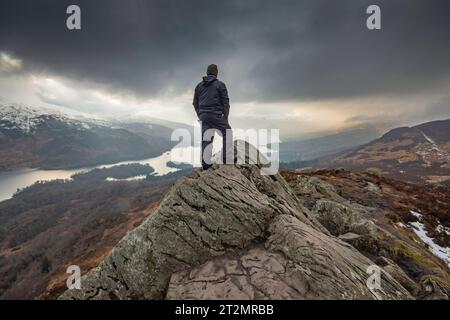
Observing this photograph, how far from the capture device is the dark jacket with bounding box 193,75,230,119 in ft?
38.2

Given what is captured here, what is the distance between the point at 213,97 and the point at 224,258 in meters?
7.26

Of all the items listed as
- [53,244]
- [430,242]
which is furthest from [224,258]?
[53,244]

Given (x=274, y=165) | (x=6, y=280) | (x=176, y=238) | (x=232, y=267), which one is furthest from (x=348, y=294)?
(x=6, y=280)

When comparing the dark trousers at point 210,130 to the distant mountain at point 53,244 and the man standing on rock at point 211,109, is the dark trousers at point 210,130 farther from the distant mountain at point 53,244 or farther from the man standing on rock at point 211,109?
the distant mountain at point 53,244

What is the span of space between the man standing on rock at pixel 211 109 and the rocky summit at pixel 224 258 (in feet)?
5.67

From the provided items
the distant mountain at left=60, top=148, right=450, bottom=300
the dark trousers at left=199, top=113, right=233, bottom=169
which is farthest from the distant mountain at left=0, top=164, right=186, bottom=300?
the dark trousers at left=199, top=113, right=233, bottom=169

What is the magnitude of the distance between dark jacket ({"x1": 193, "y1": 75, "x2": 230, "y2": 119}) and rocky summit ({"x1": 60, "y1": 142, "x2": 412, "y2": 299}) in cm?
316

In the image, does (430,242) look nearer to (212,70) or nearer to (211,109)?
(211,109)

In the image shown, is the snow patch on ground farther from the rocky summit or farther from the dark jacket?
the dark jacket

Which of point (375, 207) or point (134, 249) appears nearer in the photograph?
point (134, 249)

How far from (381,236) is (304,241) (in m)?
10.7

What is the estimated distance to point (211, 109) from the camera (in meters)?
11.7

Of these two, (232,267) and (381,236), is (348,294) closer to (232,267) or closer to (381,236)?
(232,267)

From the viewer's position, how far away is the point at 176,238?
32.2ft
